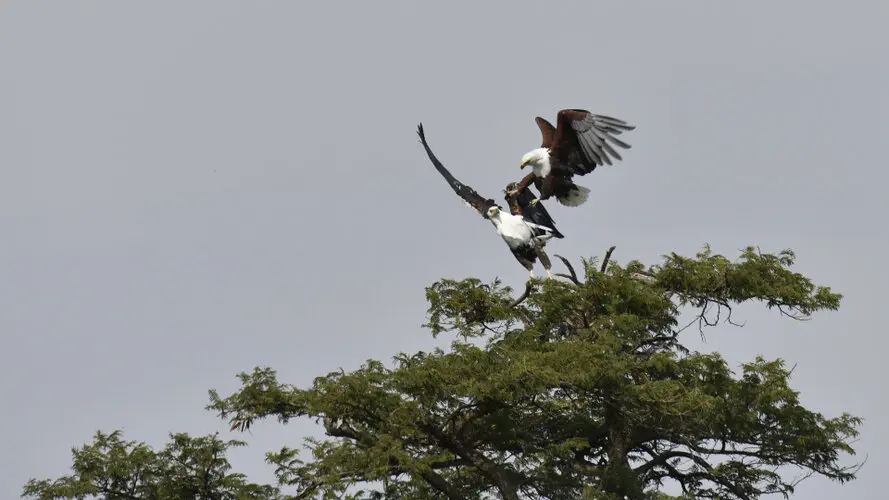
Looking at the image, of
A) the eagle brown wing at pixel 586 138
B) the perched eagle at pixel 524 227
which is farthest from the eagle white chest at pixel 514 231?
the eagle brown wing at pixel 586 138

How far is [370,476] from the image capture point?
54.6 feet

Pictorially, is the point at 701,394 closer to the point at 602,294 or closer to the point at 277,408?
the point at 602,294

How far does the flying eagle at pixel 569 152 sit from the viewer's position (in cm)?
2030

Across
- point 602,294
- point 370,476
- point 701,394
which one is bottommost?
point 370,476

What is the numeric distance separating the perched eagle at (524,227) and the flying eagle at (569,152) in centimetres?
22

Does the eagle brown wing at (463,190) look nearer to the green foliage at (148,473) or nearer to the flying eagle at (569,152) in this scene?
the flying eagle at (569,152)

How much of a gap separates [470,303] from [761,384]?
426cm

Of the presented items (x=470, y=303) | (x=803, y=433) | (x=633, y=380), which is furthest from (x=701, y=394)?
(x=470, y=303)

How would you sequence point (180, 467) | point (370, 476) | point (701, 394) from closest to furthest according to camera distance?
point (370, 476)
point (701, 394)
point (180, 467)

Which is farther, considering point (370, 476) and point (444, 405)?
point (444, 405)

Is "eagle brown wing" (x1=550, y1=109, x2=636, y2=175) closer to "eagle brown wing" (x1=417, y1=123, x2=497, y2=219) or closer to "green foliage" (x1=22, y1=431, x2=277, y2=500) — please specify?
"eagle brown wing" (x1=417, y1=123, x2=497, y2=219)

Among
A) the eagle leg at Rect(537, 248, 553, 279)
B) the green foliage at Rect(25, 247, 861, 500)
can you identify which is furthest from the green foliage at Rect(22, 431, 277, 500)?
the eagle leg at Rect(537, 248, 553, 279)

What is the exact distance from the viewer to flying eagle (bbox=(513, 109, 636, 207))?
2030cm

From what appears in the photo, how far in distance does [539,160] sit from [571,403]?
12.5 feet
